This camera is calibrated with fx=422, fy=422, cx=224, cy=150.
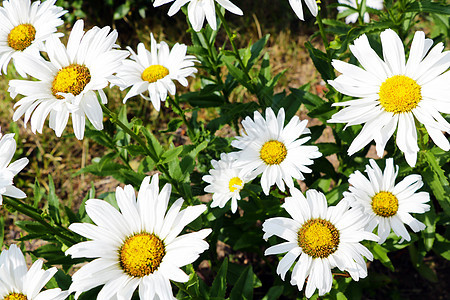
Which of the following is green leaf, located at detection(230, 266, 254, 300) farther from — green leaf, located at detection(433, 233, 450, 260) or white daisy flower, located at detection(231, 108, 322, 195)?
green leaf, located at detection(433, 233, 450, 260)

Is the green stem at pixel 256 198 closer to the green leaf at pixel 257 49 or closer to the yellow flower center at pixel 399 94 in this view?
the yellow flower center at pixel 399 94

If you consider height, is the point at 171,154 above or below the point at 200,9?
below

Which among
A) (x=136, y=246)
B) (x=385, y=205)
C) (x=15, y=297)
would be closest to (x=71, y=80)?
(x=136, y=246)

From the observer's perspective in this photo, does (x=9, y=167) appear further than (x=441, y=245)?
No

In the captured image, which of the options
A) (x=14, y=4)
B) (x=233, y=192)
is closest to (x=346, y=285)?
(x=233, y=192)

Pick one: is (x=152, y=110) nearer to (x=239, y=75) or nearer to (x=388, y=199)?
(x=239, y=75)

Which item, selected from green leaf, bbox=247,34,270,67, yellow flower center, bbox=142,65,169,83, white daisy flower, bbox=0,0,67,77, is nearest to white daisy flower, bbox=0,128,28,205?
white daisy flower, bbox=0,0,67,77
